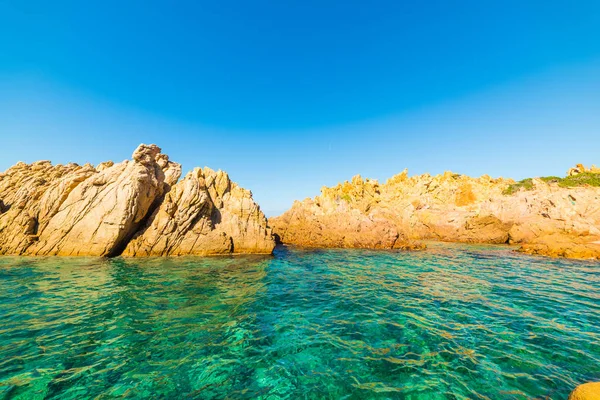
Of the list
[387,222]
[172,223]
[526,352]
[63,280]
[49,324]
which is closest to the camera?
[526,352]

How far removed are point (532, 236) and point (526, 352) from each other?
126 feet

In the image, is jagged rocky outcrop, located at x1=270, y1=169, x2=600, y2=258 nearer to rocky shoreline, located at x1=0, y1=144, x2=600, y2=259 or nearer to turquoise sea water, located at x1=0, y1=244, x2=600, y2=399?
rocky shoreline, located at x1=0, y1=144, x2=600, y2=259

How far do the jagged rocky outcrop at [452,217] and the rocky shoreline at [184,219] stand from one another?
0.16 metres

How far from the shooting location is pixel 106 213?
66.0 ft

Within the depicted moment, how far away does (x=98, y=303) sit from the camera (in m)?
10.0

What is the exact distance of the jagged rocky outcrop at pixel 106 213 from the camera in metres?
19.5

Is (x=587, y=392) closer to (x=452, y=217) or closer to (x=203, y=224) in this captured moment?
(x=203, y=224)

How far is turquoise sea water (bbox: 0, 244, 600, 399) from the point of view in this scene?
5.58m

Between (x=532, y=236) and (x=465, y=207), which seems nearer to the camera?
(x=532, y=236)

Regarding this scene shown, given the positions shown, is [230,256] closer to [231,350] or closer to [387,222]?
[231,350]

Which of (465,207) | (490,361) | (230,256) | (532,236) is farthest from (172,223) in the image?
(465,207)

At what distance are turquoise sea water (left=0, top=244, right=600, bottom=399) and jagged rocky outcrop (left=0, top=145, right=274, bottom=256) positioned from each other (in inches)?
210

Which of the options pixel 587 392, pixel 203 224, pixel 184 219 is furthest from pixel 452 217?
pixel 587 392

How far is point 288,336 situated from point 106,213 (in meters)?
20.6
